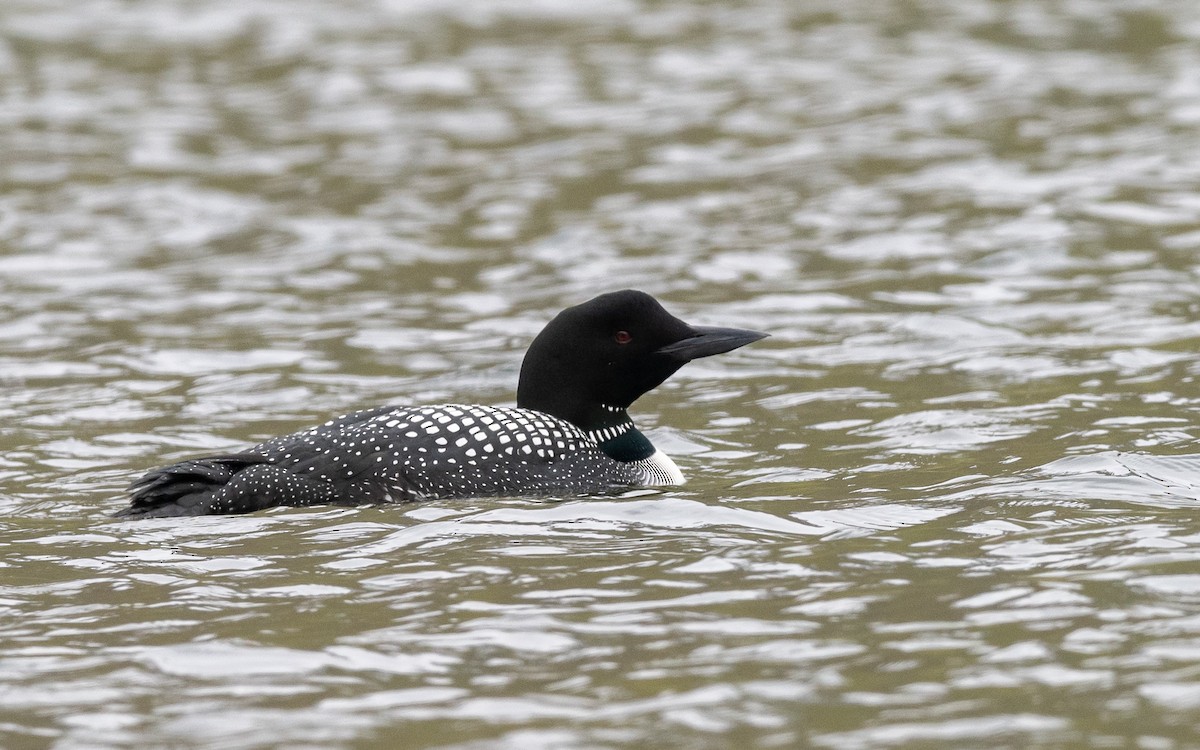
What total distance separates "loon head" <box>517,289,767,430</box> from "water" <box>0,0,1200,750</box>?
50 cm

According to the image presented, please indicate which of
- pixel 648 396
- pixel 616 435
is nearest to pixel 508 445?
pixel 616 435

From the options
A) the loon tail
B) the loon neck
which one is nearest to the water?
the loon tail

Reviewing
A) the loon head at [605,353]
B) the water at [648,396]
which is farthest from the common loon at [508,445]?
the water at [648,396]

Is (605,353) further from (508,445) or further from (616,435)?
(508,445)

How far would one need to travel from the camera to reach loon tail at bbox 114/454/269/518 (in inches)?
236

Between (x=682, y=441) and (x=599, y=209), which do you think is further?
(x=599, y=209)

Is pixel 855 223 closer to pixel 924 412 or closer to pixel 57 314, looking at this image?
pixel 924 412

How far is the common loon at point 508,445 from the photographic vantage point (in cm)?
602

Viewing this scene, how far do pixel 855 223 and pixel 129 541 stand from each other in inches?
250

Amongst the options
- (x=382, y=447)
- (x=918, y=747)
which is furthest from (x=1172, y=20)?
(x=918, y=747)

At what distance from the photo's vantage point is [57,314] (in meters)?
9.80

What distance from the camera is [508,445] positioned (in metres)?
6.20

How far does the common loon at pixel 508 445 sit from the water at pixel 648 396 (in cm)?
17

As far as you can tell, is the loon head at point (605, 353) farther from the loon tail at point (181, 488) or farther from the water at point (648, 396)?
the loon tail at point (181, 488)
